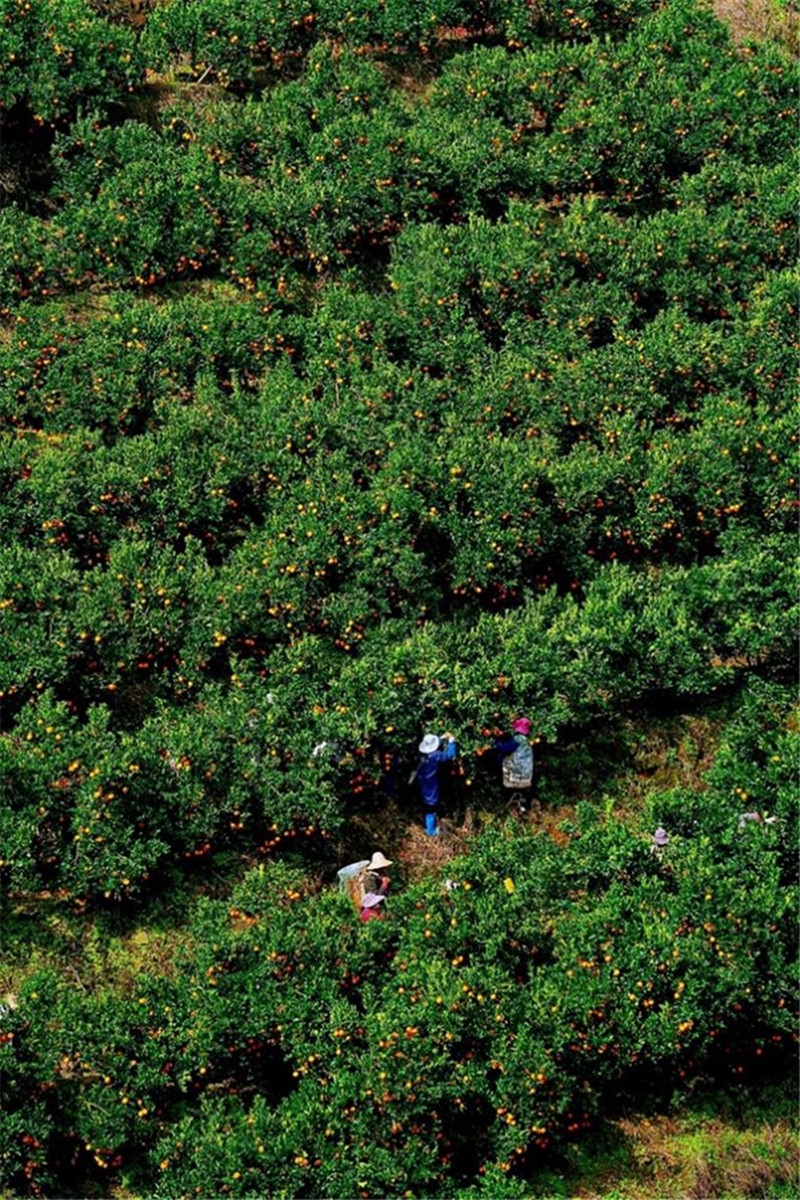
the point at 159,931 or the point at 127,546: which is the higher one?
the point at 127,546

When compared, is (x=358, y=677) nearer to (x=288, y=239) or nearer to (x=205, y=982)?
(x=205, y=982)

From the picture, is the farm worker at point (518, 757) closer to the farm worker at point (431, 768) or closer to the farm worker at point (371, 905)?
the farm worker at point (431, 768)

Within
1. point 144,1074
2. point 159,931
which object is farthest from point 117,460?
point 144,1074

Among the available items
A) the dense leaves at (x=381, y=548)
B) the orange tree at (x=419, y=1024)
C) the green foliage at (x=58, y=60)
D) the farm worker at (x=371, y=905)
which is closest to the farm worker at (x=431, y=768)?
the dense leaves at (x=381, y=548)

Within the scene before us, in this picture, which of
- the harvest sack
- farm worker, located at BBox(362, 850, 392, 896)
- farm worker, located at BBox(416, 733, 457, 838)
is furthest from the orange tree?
the harvest sack

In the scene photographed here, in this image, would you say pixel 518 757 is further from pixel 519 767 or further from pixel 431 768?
pixel 431 768

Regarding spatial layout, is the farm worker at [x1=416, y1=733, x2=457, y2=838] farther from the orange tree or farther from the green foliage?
the green foliage
